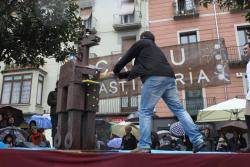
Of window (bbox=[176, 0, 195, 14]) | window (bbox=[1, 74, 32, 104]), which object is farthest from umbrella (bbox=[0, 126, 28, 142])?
window (bbox=[176, 0, 195, 14])

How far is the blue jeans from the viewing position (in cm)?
478

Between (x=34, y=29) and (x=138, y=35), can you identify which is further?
(x=138, y=35)

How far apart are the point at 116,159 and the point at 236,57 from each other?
746 inches

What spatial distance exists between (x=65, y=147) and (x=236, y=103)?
8.37 m

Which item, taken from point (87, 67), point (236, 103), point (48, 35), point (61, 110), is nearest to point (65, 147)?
point (61, 110)

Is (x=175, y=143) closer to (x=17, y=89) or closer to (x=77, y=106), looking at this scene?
(x=77, y=106)

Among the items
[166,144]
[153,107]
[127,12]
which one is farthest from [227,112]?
[127,12]

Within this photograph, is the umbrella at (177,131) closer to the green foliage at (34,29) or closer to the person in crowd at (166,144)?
the person in crowd at (166,144)

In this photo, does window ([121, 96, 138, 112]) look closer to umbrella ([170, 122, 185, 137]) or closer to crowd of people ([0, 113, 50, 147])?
umbrella ([170, 122, 185, 137])

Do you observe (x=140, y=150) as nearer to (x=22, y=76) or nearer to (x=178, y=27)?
→ (x=178, y=27)

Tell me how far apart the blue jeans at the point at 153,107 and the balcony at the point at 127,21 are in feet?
64.3

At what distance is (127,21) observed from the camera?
25156 mm

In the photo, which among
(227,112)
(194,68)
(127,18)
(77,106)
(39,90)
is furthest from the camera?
(127,18)

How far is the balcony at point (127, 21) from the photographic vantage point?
24.4 meters
